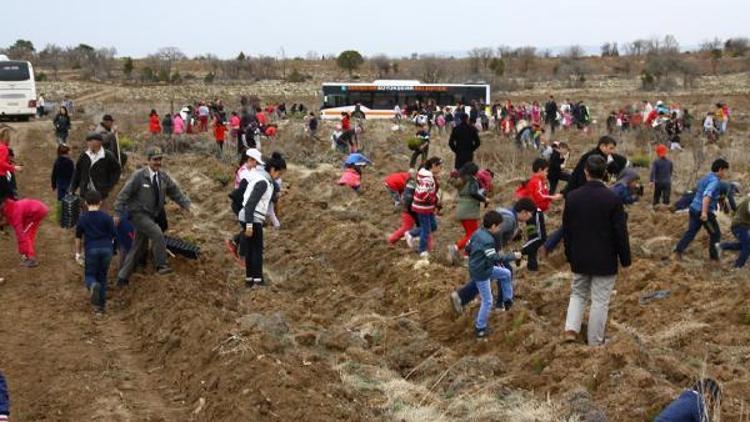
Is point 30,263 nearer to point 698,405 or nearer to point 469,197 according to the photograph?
point 469,197

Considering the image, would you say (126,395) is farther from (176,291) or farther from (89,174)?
(89,174)

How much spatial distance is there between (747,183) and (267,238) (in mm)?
10241

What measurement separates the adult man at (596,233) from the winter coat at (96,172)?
19.7 feet

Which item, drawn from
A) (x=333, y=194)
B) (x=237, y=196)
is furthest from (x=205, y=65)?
(x=237, y=196)

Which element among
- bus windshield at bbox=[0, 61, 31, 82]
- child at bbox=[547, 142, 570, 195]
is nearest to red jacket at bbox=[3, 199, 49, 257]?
child at bbox=[547, 142, 570, 195]

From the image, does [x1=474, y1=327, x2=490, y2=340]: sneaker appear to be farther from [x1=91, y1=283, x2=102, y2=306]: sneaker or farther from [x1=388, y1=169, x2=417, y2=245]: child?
[x1=91, y1=283, x2=102, y2=306]: sneaker

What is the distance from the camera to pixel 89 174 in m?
10.1

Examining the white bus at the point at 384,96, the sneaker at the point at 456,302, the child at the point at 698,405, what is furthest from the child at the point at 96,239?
the white bus at the point at 384,96

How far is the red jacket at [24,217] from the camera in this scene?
984cm

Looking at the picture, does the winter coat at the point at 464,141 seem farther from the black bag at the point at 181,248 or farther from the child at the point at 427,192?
the black bag at the point at 181,248

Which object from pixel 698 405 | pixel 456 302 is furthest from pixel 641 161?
pixel 698 405

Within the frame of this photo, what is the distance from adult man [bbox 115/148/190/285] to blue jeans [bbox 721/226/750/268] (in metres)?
6.78

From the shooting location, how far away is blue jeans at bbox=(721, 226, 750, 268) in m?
10.2

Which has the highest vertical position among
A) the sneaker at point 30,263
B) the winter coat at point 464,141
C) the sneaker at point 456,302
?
the winter coat at point 464,141
